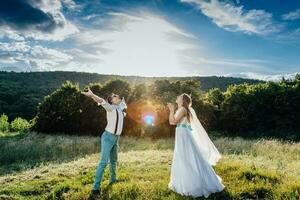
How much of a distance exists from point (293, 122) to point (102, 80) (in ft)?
289

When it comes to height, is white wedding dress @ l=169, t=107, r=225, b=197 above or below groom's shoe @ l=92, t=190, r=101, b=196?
above

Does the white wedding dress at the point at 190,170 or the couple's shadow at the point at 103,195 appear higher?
the white wedding dress at the point at 190,170

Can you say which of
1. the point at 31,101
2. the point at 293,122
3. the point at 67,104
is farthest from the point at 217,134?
the point at 31,101

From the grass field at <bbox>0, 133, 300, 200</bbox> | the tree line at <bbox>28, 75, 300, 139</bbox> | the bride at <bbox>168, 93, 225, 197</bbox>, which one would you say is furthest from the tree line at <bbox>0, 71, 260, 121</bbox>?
the bride at <bbox>168, 93, 225, 197</bbox>

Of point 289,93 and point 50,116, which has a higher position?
point 289,93

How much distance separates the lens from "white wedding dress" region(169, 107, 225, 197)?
10.5 meters

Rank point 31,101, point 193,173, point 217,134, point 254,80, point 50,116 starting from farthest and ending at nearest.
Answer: point 254,80
point 31,101
point 50,116
point 217,134
point 193,173

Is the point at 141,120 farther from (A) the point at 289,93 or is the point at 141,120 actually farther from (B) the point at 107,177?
(B) the point at 107,177

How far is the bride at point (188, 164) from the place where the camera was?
10.5m

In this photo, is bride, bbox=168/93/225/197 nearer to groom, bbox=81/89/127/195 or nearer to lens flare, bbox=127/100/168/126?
groom, bbox=81/89/127/195

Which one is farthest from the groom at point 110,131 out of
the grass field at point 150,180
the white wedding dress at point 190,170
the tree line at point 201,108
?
the tree line at point 201,108

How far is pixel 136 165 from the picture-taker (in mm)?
15898

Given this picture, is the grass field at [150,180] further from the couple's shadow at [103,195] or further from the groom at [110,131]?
the groom at [110,131]

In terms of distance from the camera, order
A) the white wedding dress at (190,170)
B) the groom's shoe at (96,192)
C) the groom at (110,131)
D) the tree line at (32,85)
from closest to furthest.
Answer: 1. the white wedding dress at (190,170)
2. the groom at (110,131)
3. the groom's shoe at (96,192)
4. the tree line at (32,85)
